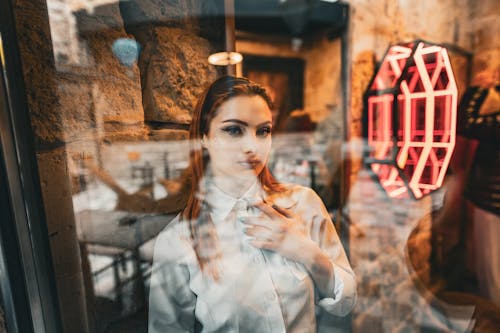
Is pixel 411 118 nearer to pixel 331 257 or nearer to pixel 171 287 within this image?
pixel 331 257

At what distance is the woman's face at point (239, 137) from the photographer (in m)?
0.76

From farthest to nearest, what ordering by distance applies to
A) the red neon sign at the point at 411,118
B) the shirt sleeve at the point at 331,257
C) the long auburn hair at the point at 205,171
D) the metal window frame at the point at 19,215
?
the red neon sign at the point at 411,118, the shirt sleeve at the point at 331,257, the long auburn hair at the point at 205,171, the metal window frame at the point at 19,215

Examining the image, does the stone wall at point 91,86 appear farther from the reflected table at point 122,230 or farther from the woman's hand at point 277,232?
the woman's hand at point 277,232

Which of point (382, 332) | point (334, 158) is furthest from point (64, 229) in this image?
point (382, 332)

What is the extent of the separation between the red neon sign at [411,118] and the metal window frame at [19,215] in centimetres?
127

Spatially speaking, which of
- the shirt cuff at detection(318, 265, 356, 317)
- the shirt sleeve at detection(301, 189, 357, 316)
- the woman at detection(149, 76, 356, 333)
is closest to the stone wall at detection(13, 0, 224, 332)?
the woman at detection(149, 76, 356, 333)

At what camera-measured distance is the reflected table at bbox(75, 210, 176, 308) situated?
31.4 inches

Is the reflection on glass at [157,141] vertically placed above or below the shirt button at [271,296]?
above

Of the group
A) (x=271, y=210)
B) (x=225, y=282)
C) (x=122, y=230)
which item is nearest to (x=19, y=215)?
(x=122, y=230)

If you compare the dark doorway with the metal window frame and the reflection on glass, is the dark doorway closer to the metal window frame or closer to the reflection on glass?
the reflection on glass

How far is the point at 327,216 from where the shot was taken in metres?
0.94

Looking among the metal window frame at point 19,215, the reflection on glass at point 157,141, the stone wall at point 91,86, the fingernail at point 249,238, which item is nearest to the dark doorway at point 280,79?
the reflection on glass at point 157,141

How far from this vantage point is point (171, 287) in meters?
0.83

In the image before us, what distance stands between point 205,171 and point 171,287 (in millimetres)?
412
